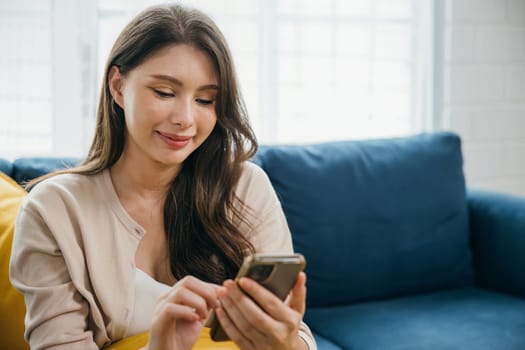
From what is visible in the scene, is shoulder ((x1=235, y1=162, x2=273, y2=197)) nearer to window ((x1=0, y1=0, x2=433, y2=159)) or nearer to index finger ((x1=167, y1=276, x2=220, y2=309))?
index finger ((x1=167, y1=276, x2=220, y2=309))

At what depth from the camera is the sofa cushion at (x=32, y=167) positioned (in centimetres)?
175

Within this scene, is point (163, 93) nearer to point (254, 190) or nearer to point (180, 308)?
point (254, 190)

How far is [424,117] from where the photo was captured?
109 inches

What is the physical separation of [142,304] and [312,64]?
4.64 ft

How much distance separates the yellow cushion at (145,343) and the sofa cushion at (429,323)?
557 millimetres

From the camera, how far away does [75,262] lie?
4.22ft

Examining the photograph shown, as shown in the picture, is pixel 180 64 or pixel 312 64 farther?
pixel 312 64

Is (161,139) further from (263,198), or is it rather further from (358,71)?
(358,71)

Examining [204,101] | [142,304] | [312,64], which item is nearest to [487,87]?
[312,64]

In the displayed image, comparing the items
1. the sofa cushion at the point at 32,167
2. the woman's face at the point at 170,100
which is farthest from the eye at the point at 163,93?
the sofa cushion at the point at 32,167

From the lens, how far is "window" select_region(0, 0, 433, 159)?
7.29 ft

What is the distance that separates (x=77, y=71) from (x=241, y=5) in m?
0.58

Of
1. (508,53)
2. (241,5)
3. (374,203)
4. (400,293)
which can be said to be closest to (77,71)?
(241,5)

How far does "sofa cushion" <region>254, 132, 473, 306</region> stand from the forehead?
673mm
